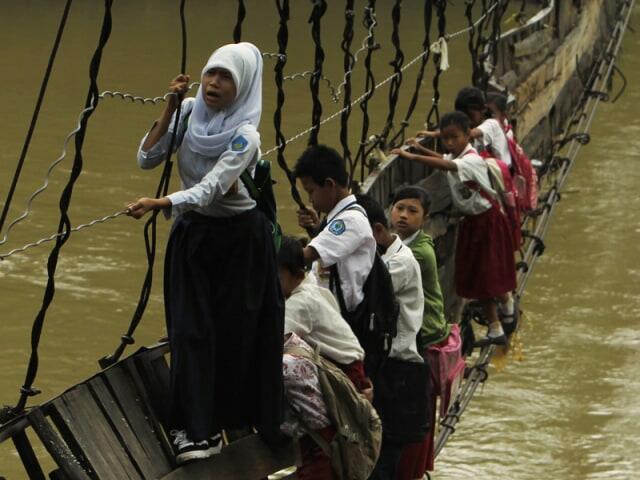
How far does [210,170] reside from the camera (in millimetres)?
3422

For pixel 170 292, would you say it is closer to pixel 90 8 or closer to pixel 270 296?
pixel 270 296

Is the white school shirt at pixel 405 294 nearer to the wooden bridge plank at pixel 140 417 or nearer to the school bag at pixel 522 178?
the wooden bridge plank at pixel 140 417

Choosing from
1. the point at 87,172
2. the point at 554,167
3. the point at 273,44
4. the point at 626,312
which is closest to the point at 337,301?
the point at 554,167

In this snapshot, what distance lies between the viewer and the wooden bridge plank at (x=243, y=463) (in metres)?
3.55

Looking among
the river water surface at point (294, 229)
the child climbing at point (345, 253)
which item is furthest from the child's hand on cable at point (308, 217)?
the river water surface at point (294, 229)

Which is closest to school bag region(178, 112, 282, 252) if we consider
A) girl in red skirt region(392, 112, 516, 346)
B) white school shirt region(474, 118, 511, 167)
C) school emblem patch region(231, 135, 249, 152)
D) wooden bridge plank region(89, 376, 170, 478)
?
school emblem patch region(231, 135, 249, 152)

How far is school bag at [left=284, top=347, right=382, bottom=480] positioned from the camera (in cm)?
372

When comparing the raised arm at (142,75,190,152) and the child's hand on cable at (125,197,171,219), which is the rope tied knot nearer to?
the raised arm at (142,75,190,152)

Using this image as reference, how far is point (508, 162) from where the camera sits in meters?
6.17

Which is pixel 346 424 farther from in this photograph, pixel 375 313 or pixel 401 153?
pixel 401 153

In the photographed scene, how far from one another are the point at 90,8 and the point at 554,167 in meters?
9.61

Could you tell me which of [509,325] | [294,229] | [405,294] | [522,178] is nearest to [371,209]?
[405,294]

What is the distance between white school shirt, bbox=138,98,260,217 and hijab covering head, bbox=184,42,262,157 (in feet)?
0.06

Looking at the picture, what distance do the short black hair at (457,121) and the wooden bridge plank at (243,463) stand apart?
6.49ft
